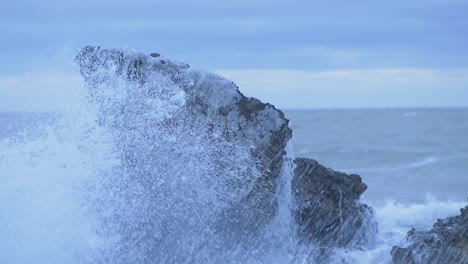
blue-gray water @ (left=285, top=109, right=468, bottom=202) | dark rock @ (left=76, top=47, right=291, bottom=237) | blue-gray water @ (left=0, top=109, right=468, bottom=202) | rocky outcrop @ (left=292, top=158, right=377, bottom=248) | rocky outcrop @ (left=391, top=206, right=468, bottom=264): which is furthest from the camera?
blue-gray water @ (left=285, top=109, right=468, bottom=202)

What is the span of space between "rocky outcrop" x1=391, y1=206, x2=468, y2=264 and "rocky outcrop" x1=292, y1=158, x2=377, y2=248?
0.80 m

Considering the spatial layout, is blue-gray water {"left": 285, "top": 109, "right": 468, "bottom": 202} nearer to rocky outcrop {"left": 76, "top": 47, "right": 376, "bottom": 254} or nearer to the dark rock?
rocky outcrop {"left": 76, "top": 47, "right": 376, "bottom": 254}

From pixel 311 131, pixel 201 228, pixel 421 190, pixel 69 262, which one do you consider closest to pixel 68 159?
pixel 69 262

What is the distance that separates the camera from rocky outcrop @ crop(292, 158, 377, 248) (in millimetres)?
5387

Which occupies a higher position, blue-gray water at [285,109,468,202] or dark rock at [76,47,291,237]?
dark rock at [76,47,291,237]

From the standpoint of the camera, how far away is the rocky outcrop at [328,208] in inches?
212

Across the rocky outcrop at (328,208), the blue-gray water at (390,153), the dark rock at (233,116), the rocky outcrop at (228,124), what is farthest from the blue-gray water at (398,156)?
the dark rock at (233,116)

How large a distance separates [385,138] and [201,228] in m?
22.2

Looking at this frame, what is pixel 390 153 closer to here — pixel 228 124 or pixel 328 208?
pixel 328 208

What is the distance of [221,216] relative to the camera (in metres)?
5.17

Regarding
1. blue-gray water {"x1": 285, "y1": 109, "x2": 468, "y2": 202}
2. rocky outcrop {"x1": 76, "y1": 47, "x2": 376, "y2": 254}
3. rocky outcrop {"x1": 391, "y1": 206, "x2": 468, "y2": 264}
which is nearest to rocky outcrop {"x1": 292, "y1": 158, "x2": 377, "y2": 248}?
rocky outcrop {"x1": 76, "y1": 47, "x2": 376, "y2": 254}

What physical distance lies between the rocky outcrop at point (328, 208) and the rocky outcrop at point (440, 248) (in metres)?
0.80

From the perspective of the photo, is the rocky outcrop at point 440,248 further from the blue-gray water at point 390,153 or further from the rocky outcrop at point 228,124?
the blue-gray water at point 390,153

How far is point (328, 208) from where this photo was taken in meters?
5.45
